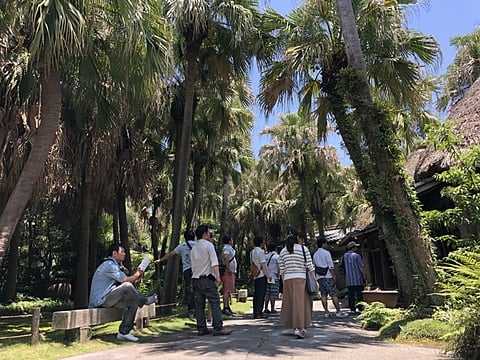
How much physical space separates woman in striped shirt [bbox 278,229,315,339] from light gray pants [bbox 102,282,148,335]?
232 centimetres

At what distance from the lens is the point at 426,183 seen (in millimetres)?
11195

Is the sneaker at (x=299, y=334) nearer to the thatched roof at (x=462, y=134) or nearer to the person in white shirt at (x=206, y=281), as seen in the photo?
the person in white shirt at (x=206, y=281)

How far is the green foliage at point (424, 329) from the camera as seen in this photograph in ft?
20.8

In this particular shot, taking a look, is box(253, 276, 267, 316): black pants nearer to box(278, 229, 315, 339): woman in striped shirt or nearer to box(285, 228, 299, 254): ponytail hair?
box(278, 229, 315, 339): woman in striped shirt

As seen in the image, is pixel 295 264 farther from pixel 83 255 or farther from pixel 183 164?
pixel 83 255

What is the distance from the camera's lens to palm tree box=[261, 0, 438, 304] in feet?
27.7

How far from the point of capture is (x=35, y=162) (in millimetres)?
7785

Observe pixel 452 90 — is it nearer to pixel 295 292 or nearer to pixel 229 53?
pixel 229 53

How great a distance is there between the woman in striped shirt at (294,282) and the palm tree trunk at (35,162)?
14.7ft

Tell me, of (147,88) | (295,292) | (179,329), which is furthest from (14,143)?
(295,292)

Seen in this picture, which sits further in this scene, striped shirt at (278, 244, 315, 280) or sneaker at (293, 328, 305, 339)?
striped shirt at (278, 244, 315, 280)

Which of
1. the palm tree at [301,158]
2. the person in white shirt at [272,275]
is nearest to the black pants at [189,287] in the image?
the person in white shirt at [272,275]

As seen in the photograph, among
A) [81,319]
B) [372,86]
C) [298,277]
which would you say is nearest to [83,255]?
[81,319]

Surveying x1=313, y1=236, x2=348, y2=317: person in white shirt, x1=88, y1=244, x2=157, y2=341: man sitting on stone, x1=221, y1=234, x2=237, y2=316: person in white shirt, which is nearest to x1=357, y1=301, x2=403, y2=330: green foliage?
x1=313, y1=236, x2=348, y2=317: person in white shirt
